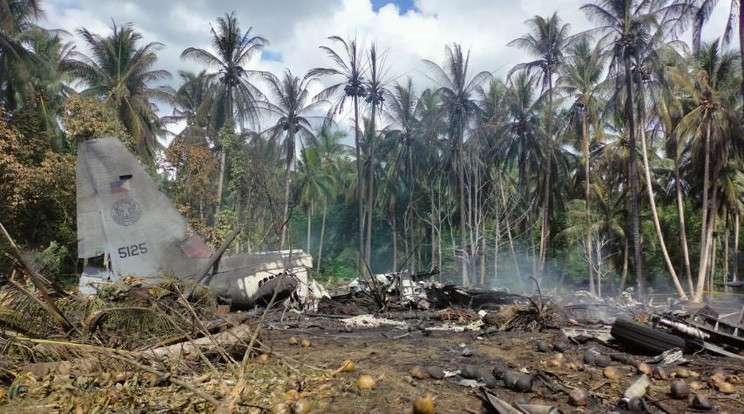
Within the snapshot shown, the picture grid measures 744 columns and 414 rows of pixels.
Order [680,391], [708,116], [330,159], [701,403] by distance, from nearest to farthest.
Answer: [701,403] → [680,391] → [708,116] → [330,159]

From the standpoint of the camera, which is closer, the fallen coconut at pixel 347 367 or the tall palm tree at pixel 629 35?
the fallen coconut at pixel 347 367

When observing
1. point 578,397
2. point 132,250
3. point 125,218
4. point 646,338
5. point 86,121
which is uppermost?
point 86,121

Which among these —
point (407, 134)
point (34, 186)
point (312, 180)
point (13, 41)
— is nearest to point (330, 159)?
point (312, 180)

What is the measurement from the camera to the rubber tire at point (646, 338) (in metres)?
7.05

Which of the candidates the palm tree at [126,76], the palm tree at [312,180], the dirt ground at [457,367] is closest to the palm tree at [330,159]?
the palm tree at [312,180]

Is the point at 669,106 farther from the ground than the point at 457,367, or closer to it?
farther from the ground

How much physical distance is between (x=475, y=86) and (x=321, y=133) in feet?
66.5

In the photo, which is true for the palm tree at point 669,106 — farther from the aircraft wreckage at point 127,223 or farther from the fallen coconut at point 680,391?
the fallen coconut at point 680,391

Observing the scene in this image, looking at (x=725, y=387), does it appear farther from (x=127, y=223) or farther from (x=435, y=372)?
(x=127, y=223)

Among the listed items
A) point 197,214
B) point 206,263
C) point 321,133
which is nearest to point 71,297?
point 206,263

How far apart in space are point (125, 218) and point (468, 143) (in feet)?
72.1

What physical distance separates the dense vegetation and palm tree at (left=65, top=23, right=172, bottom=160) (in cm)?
11

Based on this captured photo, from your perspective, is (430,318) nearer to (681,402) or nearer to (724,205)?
(681,402)

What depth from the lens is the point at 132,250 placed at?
11023mm
